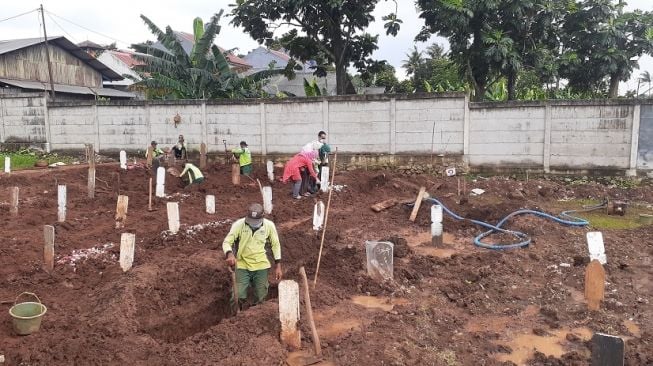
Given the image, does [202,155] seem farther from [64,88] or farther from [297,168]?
[64,88]

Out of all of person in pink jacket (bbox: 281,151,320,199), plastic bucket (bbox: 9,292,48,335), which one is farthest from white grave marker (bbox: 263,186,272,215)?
plastic bucket (bbox: 9,292,48,335)

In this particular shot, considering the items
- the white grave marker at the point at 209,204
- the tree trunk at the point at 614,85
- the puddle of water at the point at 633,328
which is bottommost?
the puddle of water at the point at 633,328

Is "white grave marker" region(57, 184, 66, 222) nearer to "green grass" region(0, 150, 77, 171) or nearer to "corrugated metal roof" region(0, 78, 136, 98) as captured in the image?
"green grass" region(0, 150, 77, 171)

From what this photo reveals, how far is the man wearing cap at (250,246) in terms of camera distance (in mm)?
6184

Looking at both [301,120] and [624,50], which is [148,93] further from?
[624,50]

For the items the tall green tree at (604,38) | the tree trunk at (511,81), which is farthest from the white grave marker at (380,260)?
the tall green tree at (604,38)

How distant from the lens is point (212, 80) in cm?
2023

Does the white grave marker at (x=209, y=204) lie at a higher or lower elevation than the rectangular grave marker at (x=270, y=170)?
lower

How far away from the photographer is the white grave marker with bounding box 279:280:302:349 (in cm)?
513

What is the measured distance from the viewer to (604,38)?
16922 millimetres

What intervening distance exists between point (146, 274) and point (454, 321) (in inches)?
153

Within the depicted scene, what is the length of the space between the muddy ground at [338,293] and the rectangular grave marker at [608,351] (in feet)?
2.93

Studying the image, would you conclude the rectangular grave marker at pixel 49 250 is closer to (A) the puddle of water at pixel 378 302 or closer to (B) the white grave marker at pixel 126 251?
(B) the white grave marker at pixel 126 251

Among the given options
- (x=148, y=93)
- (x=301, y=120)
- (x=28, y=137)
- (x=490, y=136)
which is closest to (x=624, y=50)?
(x=490, y=136)
